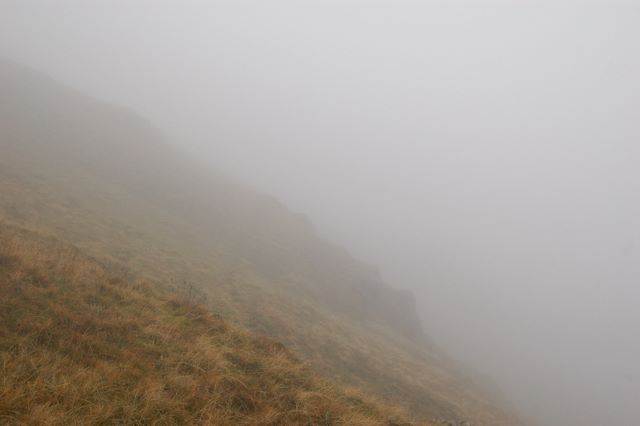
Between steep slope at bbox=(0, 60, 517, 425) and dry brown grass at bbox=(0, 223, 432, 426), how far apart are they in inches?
148

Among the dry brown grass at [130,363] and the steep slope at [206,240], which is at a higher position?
the dry brown grass at [130,363]

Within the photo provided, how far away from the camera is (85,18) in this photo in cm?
18150

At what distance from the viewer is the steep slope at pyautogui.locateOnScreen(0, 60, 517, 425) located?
20078 millimetres

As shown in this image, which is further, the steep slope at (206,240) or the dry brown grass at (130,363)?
the steep slope at (206,240)

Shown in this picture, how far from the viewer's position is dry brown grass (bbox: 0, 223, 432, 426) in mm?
5797

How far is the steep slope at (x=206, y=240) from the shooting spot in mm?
20078

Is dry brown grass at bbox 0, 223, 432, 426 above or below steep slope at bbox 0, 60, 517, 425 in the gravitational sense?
above

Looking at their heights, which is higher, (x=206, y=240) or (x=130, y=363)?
(x=130, y=363)

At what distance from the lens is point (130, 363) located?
7082 millimetres

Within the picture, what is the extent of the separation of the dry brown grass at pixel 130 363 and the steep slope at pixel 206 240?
3.77 m

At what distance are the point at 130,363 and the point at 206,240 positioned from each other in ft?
90.9

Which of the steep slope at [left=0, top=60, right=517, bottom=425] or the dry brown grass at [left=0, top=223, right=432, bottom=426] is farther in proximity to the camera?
the steep slope at [left=0, top=60, right=517, bottom=425]

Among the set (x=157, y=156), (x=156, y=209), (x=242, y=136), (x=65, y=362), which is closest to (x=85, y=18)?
(x=242, y=136)

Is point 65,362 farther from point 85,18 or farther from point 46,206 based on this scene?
point 85,18
